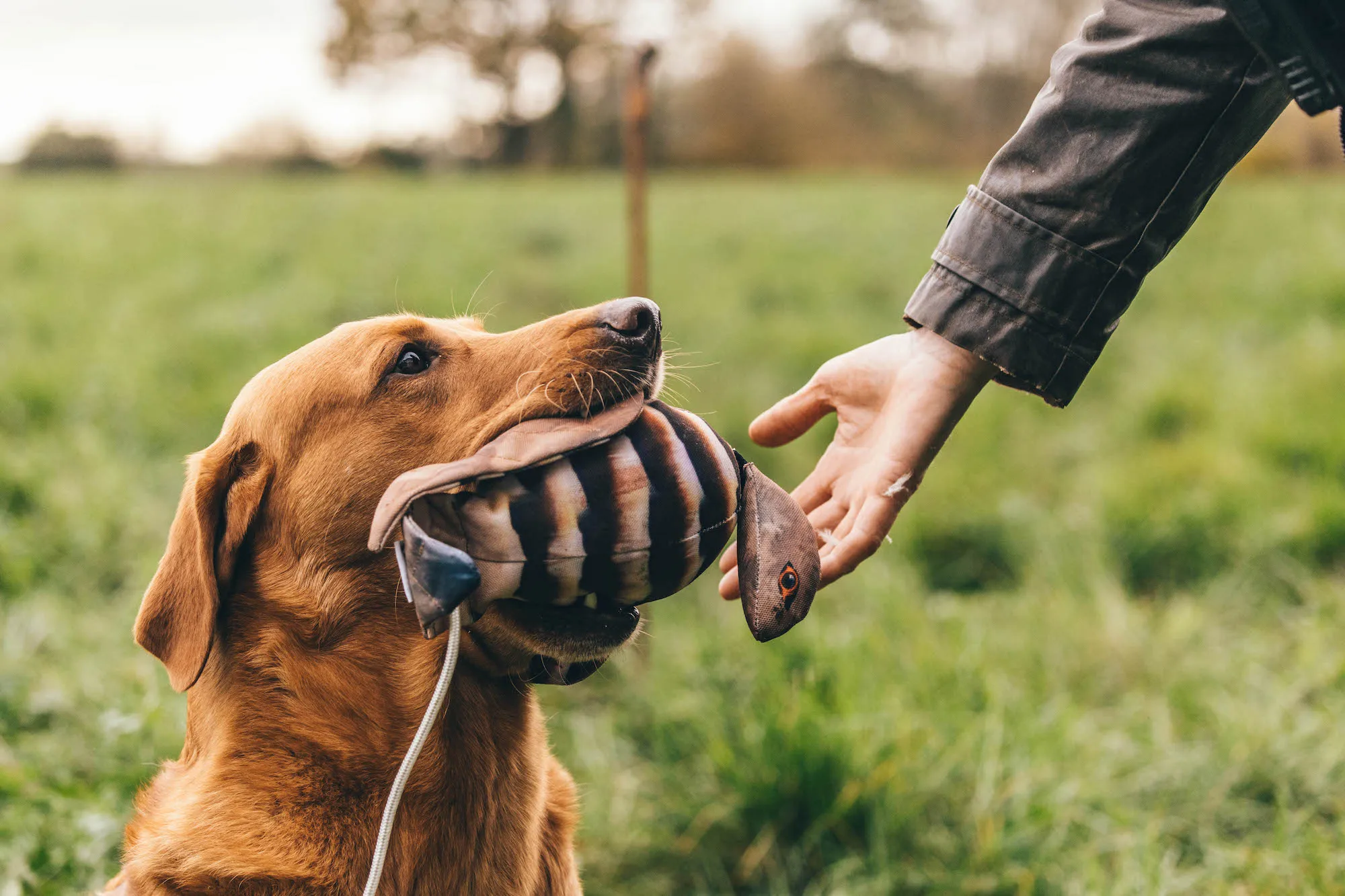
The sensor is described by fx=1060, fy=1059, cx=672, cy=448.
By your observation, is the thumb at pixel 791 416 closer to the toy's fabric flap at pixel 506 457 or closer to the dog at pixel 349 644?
the dog at pixel 349 644

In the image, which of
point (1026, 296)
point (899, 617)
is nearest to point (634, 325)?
point (1026, 296)

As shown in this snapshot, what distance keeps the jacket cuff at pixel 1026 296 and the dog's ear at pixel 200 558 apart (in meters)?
1.42

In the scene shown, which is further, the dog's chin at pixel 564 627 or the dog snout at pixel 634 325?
the dog snout at pixel 634 325

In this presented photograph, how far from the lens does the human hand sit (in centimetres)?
203

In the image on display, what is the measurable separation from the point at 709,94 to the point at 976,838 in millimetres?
31369

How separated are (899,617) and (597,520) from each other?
2.71 m

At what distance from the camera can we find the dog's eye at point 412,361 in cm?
221

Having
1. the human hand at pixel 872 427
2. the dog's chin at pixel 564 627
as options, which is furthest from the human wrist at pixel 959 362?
the dog's chin at pixel 564 627

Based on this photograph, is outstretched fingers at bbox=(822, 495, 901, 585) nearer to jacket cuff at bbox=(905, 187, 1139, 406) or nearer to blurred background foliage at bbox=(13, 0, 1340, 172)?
jacket cuff at bbox=(905, 187, 1139, 406)

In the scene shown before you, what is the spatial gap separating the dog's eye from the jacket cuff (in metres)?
1.05

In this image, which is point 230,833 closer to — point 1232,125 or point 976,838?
point 976,838

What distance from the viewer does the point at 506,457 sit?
1.75 metres

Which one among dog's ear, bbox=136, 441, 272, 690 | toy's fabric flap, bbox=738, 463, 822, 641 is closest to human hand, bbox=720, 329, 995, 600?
toy's fabric flap, bbox=738, 463, 822, 641

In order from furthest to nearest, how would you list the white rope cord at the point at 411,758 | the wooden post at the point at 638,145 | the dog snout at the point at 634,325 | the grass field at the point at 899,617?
the wooden post at the point at 638,145 → the grass field at the point at 899,617 → the dog snout at the point at 634,325 → the white rope cord at the point at 411,758
